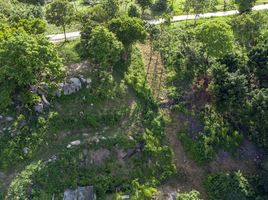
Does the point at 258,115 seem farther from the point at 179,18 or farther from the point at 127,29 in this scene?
the point at 179,18

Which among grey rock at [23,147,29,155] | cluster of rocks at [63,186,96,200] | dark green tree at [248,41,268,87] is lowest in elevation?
cluster of rocks at [63,186,96,200]

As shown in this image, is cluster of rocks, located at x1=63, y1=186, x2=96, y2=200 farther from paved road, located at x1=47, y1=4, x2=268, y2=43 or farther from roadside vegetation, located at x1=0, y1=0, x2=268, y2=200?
paved road, located at x1=47, y1=4, x2=268, y2=43

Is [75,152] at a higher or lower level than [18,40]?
lower

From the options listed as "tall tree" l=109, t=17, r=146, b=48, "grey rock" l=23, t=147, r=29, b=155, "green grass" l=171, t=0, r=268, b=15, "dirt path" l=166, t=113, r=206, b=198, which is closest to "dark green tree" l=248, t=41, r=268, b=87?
"dirt path" l=166, t=113, r=206, b=198

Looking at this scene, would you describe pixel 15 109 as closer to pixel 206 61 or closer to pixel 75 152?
pixel 75 152

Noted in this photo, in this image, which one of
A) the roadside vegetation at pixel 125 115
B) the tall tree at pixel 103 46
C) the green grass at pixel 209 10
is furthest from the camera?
the green grass at pixel 209 10

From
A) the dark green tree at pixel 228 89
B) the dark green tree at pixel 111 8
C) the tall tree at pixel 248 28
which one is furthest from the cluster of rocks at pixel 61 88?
the tall tree at pixel 248 28

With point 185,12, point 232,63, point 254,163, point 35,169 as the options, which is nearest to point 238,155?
point 254,163

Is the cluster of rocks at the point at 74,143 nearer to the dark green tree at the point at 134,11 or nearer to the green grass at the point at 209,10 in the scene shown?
the dark green tree at the point at 134,11
